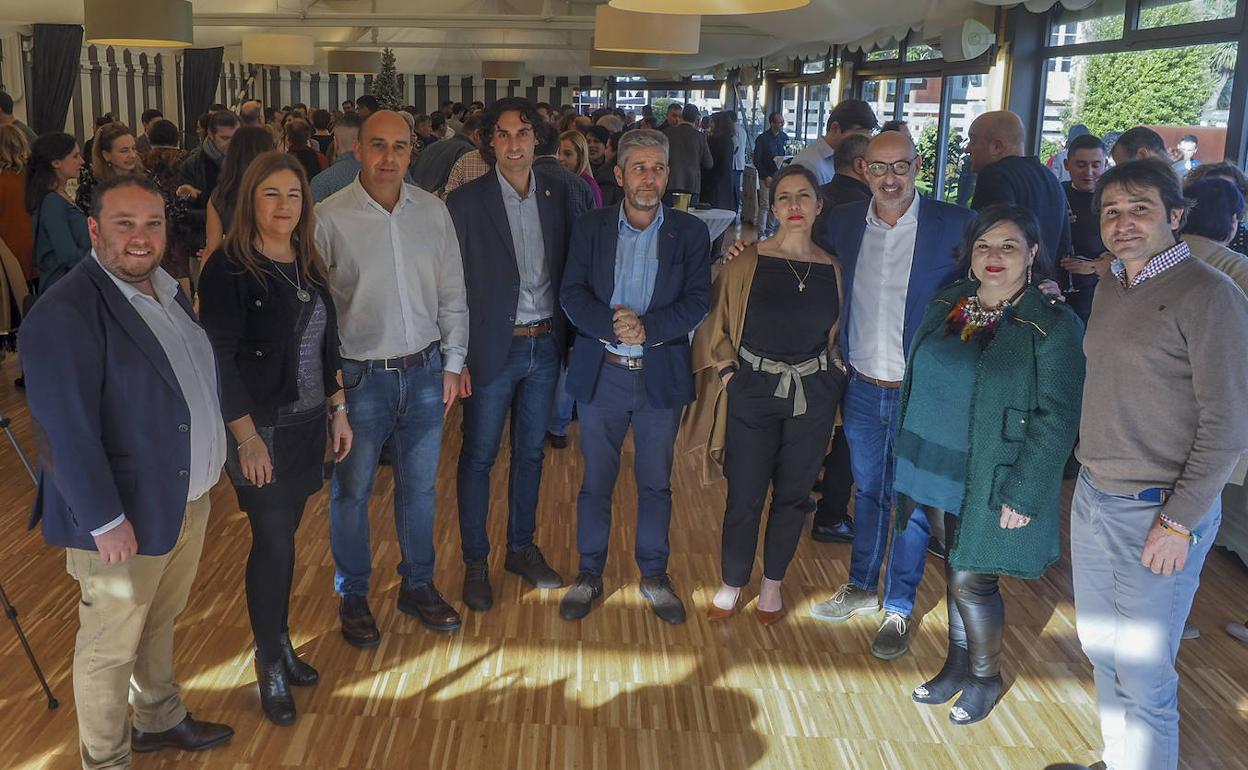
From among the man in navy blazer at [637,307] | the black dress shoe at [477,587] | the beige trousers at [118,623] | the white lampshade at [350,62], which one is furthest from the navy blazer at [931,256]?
the white lampshade at [350,62]

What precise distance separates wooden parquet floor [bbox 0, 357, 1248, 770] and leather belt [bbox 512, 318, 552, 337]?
1.03 m

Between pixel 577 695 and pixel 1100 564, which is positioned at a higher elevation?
pixel 1100 564

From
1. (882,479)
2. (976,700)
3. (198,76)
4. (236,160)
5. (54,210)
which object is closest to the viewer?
(976,700)

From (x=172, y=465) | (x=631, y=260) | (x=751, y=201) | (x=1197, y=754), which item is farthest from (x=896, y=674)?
(x=751, y=201)

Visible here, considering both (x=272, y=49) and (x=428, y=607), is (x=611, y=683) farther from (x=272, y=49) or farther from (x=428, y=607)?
(x=272, y=49)

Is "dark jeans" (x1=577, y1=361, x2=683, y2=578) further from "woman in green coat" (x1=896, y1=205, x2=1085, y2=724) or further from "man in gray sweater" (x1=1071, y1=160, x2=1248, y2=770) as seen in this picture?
"man in gray sweater" (x1=1071, y1=160, x2=1248, y2=770)

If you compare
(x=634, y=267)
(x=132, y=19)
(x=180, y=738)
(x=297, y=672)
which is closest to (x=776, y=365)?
(x=634, y=267)

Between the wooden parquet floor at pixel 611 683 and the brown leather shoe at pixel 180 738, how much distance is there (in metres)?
0.03

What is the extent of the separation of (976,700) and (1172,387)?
128 centimetres

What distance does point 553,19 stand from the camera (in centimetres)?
1631

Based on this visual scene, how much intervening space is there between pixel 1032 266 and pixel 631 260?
50.9 inches

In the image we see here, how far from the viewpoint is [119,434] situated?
7.91 ft

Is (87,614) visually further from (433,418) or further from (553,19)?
(553,19)

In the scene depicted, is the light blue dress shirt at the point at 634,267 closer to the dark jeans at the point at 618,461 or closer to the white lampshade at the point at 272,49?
the dark jeans at the point at 618,461
